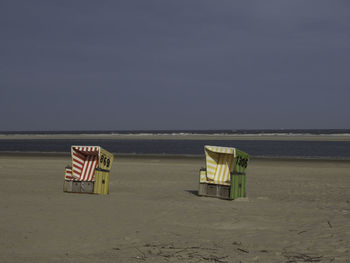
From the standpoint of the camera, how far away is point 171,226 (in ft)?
26.0

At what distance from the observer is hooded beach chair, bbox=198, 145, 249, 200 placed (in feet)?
38.5

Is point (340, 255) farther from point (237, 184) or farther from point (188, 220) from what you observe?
point (237, 184)

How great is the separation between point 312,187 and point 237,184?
14.7ft

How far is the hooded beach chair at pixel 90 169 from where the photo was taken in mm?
12086

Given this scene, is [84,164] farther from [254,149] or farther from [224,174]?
[254,149]

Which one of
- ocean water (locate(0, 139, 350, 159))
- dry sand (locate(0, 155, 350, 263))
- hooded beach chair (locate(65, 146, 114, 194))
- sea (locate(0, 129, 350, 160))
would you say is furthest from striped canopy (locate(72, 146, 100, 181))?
ocean water (locate(0, 139, 350, 159))

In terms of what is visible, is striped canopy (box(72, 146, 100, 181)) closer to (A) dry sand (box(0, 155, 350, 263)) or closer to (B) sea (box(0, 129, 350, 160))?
(A) dry sand (box(0, 155, 350, 263))

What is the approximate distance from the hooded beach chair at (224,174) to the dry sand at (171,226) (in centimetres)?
41

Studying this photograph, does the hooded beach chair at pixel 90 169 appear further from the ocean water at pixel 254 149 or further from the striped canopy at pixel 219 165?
the ocean water at pixel 254 149

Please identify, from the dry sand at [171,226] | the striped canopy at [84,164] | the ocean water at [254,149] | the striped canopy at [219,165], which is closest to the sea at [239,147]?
the ocean water at [254,149]

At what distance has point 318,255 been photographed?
5934 mm

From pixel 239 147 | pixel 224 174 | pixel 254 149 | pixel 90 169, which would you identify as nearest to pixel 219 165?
pixel 224 174

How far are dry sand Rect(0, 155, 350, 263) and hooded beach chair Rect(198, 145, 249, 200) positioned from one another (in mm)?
413

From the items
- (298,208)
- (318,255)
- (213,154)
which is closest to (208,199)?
(213,154)
